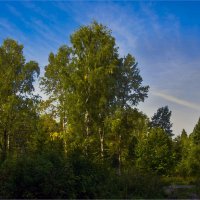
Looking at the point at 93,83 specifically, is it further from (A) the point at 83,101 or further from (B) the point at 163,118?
(B) the point at 163,118

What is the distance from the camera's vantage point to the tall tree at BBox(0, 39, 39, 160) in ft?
112

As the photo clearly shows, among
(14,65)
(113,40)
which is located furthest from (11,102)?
(113,40)

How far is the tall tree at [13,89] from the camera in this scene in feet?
112

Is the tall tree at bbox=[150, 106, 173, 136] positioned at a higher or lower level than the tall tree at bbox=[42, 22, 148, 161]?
higher

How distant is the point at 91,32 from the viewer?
115ft

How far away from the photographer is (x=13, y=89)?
3562cm

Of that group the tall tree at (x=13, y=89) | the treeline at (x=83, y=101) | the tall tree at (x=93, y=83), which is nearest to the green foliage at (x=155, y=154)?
the treeline at (x=83, y=101)

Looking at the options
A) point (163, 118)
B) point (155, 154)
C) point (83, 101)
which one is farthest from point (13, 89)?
point (163, 118)

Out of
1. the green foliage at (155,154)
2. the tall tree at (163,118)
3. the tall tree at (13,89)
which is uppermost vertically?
the tall tree at (163,118)

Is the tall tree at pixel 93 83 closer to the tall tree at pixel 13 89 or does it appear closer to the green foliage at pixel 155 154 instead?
the tall tree at pixel 13 89

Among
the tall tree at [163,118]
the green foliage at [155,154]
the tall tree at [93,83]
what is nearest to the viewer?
the tall tree at [93,83]

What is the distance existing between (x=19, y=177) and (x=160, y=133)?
2967cm

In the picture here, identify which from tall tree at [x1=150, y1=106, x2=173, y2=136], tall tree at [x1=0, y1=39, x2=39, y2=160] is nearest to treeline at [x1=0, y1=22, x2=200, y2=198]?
tall tree at [x1=0, y1=39, x2=39, y2=160]

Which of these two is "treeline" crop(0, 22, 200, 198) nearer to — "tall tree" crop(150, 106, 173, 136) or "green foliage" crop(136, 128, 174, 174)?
"green foliage" crop(136, 128, 174, 174)
